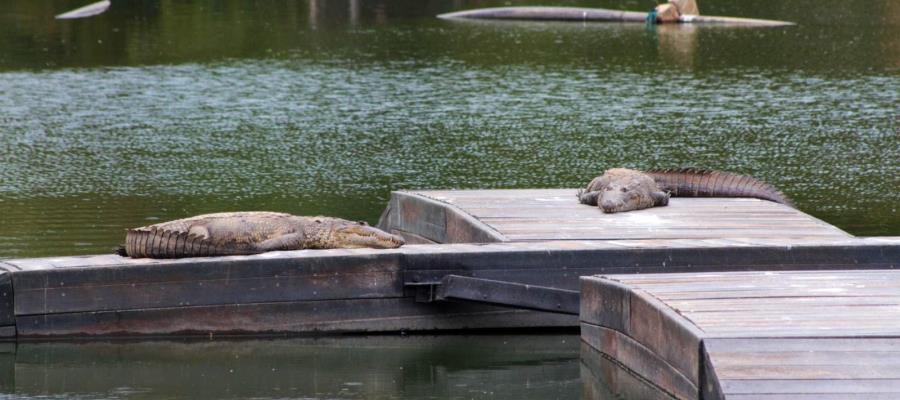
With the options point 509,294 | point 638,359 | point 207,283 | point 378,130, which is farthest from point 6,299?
point 378,130

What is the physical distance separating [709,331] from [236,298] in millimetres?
2885

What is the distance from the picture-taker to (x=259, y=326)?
845 cm

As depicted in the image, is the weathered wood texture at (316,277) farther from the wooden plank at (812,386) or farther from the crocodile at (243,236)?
the wooden plank at (812,386)

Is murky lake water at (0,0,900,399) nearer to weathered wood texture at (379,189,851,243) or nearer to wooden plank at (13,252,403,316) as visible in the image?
wooden plank at (13,252,403,316)

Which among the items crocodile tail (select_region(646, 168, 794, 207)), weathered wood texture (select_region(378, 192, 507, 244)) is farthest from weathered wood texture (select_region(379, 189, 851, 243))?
crocodile tail (select_region(646, 168, 794, 207))

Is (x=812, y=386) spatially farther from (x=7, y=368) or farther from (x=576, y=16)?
(x=576, y=16)

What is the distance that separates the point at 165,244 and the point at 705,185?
12.9 feet

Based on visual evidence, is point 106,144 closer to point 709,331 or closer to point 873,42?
point 709,331

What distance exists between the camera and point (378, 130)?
59.1ft

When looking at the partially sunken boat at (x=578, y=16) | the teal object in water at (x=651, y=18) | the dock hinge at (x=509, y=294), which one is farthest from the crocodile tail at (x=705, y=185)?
the teal object in water at (x=651, y=18)

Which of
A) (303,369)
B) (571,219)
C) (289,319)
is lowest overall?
(303,369)

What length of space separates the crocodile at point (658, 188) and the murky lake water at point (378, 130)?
163 cm

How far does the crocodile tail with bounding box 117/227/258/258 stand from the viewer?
8.40m

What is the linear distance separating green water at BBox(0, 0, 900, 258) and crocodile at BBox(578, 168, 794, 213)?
5.43 feet
